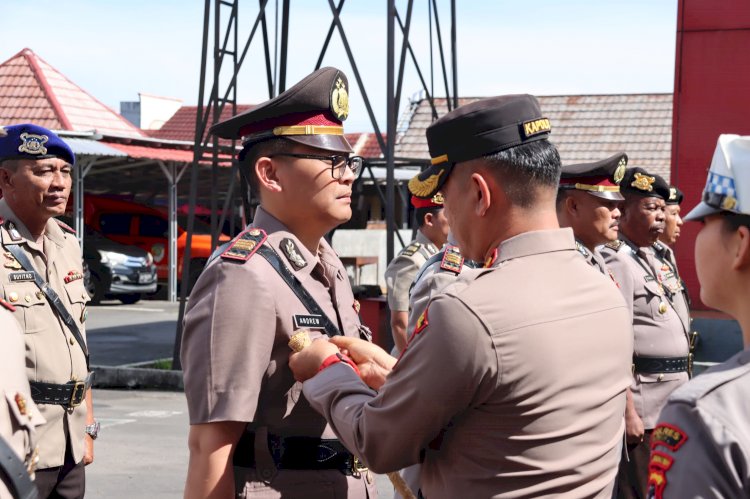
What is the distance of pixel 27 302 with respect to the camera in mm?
4230

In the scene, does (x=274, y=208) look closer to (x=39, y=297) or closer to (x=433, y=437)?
(x=433, y=437)

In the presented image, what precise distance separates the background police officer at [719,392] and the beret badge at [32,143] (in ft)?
10.8

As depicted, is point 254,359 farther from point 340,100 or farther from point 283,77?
point 283,77

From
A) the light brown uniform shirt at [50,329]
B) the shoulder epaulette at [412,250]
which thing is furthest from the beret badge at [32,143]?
the shoulder epaulette at [412,250]

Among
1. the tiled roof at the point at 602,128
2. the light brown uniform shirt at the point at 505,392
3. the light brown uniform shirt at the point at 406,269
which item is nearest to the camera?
the light brown uniform shirt at the point at 505,392

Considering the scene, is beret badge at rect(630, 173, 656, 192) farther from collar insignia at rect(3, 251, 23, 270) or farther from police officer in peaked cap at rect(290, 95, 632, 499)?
police officer in peaked cap at rect(290, 95, 632, 499)

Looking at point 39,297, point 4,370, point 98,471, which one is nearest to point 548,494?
point 4,370

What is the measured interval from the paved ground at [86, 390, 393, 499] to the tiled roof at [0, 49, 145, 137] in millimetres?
14101

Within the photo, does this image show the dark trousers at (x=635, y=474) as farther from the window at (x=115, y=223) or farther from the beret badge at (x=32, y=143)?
the window at (x=115, y=223)

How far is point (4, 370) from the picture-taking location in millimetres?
2027

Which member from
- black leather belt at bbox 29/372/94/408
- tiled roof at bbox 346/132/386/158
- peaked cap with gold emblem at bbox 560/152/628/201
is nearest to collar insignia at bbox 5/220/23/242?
black leather belt at bbox 29/372/94/408

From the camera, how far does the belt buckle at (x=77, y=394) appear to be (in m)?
4.24

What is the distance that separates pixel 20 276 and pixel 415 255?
9.46ft

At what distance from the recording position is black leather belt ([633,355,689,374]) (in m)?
5.39
